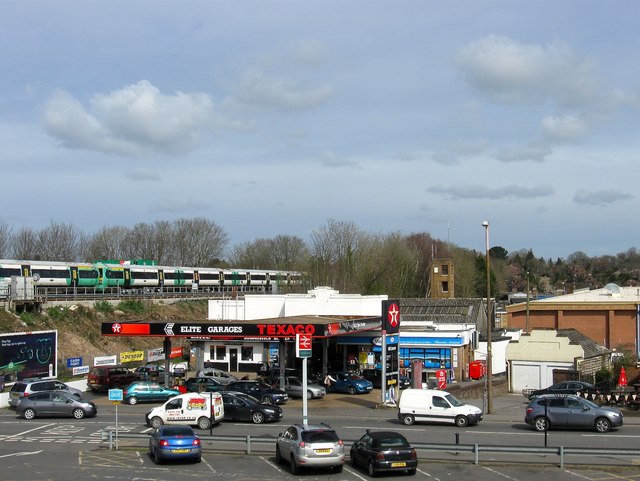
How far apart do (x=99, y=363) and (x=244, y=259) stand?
386ft

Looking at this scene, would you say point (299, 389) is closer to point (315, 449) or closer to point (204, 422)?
point (204, 422)

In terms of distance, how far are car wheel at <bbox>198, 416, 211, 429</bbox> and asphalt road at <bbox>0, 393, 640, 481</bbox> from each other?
0.46m

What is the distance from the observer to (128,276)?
8775 cm


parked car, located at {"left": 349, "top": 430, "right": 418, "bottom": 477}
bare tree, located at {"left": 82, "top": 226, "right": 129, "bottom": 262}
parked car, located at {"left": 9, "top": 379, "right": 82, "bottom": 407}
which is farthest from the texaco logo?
bare tree, located at {"left": 82, "top": 226, "right": 129, "bottom": 262}

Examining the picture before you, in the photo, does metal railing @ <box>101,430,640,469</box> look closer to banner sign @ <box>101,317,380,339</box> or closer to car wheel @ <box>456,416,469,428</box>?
Answer: car wheel @ <box>456,416,469,428</box>

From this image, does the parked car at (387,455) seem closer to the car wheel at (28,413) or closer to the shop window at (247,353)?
the car wheel at (28,413)

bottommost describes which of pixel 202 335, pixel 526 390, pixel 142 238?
pixel 526 390

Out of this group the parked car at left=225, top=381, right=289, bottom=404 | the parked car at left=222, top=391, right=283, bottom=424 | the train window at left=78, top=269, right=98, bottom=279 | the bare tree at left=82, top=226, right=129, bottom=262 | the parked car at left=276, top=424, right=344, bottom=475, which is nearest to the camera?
the parked car at left=276, top=424, right=344, bottom=475

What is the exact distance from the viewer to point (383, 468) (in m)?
22.5

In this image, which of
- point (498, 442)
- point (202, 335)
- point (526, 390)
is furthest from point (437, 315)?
point (498, 442)

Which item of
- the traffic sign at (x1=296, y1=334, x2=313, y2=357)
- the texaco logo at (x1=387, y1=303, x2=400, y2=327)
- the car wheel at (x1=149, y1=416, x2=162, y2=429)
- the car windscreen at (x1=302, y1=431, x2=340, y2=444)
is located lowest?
the car wheel at (x1=149, y1=416, x2=162, y2=429)

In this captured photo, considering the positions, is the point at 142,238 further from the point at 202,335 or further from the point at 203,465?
the point at 203,465

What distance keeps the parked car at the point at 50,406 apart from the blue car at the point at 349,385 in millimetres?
15572

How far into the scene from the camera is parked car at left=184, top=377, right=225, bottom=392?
40.4 metres
